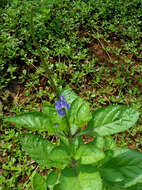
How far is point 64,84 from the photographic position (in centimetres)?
290

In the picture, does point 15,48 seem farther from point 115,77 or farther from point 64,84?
A: point 115,77

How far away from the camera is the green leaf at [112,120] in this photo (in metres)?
1.21

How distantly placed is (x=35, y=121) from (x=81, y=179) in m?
0.46

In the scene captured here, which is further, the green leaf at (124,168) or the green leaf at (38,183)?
the green leaf at (38,183)

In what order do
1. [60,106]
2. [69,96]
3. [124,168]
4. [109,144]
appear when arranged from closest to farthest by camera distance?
[60,106] → [124,168] → [69,96] → [109,144]

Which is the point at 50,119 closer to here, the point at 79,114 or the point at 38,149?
the point at 79,114

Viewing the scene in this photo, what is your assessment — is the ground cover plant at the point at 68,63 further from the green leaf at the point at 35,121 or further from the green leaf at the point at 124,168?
the green leaf at the point at 35,121

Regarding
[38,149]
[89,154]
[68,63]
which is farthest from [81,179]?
[68,63]

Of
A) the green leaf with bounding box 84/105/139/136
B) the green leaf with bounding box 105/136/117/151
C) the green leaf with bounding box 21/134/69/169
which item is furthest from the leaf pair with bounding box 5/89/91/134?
the green leaf with bounding box 105/136/117/151

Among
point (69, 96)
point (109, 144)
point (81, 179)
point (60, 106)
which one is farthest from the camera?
point (109, 144)

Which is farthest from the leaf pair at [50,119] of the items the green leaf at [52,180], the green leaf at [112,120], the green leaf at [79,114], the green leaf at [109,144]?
the green leaf at [109,144]

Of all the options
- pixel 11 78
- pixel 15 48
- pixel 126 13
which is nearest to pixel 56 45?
pixel 15 48

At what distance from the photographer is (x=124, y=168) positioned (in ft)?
4.33

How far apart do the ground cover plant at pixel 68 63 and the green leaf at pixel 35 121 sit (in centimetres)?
115
